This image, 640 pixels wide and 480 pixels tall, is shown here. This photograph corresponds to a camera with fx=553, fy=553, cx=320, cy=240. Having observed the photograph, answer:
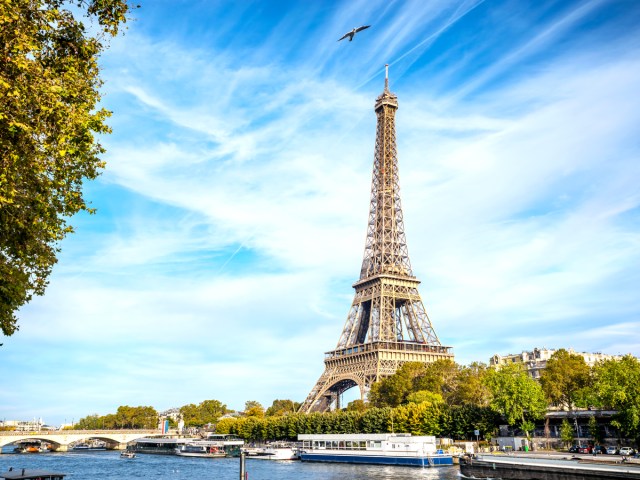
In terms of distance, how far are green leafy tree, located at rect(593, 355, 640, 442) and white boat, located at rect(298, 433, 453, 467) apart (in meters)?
21.1

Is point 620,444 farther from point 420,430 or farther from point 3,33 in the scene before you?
point 3,33

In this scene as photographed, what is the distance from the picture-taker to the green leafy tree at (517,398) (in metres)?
75.0

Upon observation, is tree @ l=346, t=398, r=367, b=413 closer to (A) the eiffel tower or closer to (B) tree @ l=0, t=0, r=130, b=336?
(A) the eiffel tower

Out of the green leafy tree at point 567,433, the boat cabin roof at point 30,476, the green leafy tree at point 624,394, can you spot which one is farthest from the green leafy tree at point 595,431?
the boat cabin roof at point 30,476

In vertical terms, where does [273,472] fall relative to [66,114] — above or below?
below

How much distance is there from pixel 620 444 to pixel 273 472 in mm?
42882

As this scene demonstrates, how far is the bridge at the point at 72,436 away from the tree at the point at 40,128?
125003 mm

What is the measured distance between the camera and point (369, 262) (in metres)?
130

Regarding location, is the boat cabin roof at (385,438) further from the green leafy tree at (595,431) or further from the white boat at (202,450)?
the white boat at (202,450)

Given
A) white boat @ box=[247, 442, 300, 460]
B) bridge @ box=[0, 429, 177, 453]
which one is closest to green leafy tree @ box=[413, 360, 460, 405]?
white boat @ box=[247, 442, 300, 460]

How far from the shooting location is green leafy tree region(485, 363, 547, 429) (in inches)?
2953

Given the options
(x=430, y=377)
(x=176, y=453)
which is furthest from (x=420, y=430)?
(x=176, y=453)

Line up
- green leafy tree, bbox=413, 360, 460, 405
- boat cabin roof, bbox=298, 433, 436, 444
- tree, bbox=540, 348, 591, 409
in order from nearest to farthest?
boat cabin roof, bbox=298, 433, 436, 444 < tree, bbox=540, 348, 591, 409 < green leafy tree, bbox=413, 360, 460, 405

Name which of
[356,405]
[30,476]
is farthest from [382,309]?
[30,476]
